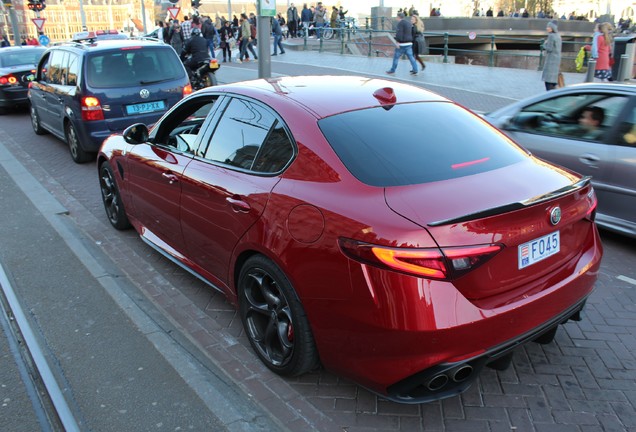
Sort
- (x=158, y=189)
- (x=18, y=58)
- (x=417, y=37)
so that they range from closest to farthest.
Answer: (x=158, y=189) → (x=18, y=58) → (x=417, y=37)

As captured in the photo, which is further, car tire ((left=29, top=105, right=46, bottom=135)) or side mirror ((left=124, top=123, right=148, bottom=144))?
car tire ((left=29, top=105, right=46, bottom=135))

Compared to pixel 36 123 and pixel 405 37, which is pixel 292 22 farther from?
pixel 36 123

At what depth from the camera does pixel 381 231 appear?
99.3 inches

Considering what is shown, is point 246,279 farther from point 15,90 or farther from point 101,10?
point 101,10

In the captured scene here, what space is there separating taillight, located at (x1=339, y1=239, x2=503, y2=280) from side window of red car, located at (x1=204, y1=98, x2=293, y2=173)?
96 centimetres

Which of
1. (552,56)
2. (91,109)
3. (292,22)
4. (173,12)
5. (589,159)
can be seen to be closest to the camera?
(589,159)

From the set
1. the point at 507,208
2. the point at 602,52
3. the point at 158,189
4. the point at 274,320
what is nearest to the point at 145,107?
the point at 158,189

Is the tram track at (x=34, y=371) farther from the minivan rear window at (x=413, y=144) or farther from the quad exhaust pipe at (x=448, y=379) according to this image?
the minivan rear window at (x=413, y=144)

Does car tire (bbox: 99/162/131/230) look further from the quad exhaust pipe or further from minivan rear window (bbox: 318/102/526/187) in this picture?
the quad exhaust pipe

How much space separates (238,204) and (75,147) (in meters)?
6.22

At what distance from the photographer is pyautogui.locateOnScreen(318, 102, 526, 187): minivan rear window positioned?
2.91 metres

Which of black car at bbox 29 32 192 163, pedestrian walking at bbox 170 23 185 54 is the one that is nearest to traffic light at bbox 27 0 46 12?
pedestrian walking at bbox 170 23 185 54

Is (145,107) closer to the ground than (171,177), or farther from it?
farther from it

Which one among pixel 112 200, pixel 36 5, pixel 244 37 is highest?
pixel 36 5
